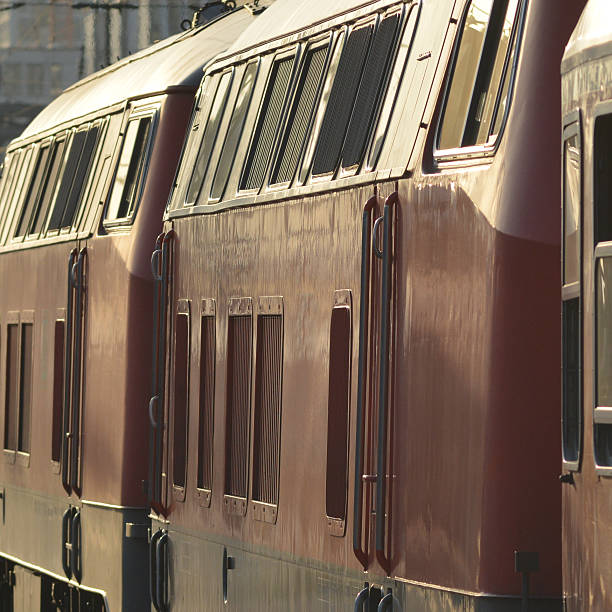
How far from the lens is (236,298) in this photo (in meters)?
11.0

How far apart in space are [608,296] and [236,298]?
4.99 meters

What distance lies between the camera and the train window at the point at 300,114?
10.1 meters

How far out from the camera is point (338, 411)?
30.2 feet

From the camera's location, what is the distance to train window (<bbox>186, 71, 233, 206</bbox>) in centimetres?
1210

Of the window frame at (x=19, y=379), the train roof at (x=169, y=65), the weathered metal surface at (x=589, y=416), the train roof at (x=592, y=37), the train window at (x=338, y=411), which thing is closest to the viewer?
the weathered metal surface at (x=589, y=416)

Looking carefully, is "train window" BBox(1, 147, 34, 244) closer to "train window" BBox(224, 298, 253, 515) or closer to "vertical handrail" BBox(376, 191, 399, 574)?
"train window" BBox(224, 298, 253, 515)

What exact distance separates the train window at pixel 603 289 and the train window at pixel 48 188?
11.5m

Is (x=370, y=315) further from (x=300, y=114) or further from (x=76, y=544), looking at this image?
(x=76, y=544)

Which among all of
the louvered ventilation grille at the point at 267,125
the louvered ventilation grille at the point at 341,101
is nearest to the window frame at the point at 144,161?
the louvered ventilation grille at the point at 267,125

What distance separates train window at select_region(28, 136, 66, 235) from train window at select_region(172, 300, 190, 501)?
519 cm

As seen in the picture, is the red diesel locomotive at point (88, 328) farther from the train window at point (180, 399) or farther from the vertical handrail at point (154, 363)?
the train window at point (180, 399)

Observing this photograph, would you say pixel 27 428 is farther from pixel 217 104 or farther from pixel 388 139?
pixel 388 139

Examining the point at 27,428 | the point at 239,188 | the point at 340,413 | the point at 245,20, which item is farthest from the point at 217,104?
the point at 27,428

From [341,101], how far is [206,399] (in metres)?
2.78
